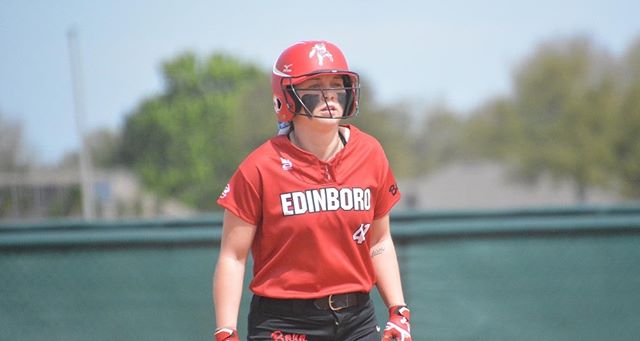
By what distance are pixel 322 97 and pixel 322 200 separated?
0.40 metres

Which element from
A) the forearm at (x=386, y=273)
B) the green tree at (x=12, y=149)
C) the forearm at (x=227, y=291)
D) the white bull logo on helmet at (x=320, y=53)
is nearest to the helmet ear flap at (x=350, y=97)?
the white bull logo on helmet at (x=320, y=53)

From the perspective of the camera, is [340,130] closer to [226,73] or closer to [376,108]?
[376,108]

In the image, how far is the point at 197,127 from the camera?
272 feet

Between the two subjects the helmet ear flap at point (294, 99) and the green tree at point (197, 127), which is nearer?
the helmet ear flap at point (294, 99)

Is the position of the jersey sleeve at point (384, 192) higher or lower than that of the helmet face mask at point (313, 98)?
lower

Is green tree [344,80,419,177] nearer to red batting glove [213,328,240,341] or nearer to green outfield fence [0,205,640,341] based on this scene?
green outfield fence [0,205,640,341]

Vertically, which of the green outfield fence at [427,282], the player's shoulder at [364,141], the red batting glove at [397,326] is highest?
the player's shoulder at [364,141]

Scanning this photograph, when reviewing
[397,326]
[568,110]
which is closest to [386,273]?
[397,326]

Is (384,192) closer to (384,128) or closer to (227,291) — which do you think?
(227,291)

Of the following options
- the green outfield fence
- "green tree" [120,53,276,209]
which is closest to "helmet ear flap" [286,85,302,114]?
the green outfield fence

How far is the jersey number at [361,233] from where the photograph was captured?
3.43 metres

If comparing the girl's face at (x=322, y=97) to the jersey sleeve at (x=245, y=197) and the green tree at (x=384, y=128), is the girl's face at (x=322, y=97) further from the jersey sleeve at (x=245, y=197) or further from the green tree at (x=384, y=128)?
the green tree at (x=384, y=128)

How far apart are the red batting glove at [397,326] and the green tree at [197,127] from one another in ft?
156

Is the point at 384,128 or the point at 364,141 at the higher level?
the point at 364,141
